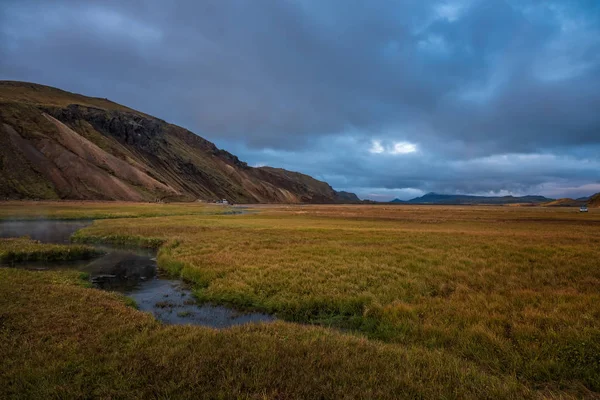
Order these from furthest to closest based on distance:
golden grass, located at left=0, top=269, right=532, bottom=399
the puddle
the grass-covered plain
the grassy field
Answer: the grass-covered plain, the puddle, the grassy field, golden grass, located at left=0, top=269, right=532, bottom=399

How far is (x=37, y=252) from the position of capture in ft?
76.2

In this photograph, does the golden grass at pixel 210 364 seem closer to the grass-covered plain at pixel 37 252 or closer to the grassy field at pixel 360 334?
the grassy field at pixel 360 334

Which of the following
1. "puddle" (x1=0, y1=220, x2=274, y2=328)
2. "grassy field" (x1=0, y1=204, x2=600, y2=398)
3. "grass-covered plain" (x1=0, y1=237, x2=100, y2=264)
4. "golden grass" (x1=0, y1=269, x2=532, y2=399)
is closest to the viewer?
"golden grass" (x1=0, y1=269, x2=532, y2=399)

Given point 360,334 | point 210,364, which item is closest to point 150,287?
point 210,364

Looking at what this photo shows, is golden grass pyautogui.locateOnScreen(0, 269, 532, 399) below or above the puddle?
above

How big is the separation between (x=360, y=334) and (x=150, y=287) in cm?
1241

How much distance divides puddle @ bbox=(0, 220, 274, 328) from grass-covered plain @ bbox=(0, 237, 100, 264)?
1421 mm

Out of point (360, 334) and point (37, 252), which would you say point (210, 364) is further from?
point (37, 252)

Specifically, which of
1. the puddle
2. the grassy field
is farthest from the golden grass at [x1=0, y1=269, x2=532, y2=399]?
the puddle

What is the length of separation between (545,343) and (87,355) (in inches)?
493

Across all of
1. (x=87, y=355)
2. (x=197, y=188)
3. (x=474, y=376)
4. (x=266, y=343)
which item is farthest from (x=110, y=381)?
(x=197, y=188)

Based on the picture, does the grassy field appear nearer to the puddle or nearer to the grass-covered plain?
the puddle

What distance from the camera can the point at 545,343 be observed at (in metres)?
8.92

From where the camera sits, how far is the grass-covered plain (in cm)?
2211
